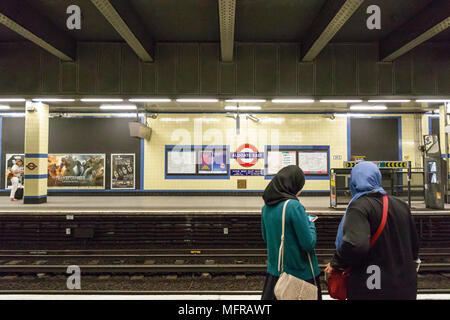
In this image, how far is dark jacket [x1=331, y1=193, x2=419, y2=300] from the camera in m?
1.68

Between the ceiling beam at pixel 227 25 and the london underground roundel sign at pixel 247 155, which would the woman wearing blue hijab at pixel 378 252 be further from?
the london underground roundel sign at pixel 247 155

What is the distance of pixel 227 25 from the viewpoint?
4.64m

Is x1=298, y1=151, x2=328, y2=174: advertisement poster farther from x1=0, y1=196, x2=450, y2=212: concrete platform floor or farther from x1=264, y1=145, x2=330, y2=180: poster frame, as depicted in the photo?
x1=0, y1=196, x2=450, y2=212: concrete platform floor

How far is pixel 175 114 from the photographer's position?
37.1 feet

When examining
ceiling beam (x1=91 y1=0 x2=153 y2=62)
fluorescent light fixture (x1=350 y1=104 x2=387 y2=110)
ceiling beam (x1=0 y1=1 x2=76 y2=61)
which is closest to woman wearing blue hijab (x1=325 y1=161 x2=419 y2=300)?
ceiling beam (x1=91 y1=0 x2=153 y2=62)

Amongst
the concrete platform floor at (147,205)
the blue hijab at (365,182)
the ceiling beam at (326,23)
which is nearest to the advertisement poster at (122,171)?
the concrete platform floor at (147,205)

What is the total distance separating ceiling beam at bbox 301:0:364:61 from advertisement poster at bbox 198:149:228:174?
6034mm

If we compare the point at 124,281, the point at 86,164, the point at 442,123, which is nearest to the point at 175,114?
the point at 86,164

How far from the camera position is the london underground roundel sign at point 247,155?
1122 cm

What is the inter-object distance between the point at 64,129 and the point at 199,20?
8.99m

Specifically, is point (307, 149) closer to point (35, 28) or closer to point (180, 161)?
point (180, 161)

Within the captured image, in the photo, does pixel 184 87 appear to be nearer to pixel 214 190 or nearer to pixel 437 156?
pixel 214 190

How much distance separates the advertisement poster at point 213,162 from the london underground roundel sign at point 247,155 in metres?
0.55

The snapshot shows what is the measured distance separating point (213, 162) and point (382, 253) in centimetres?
964
